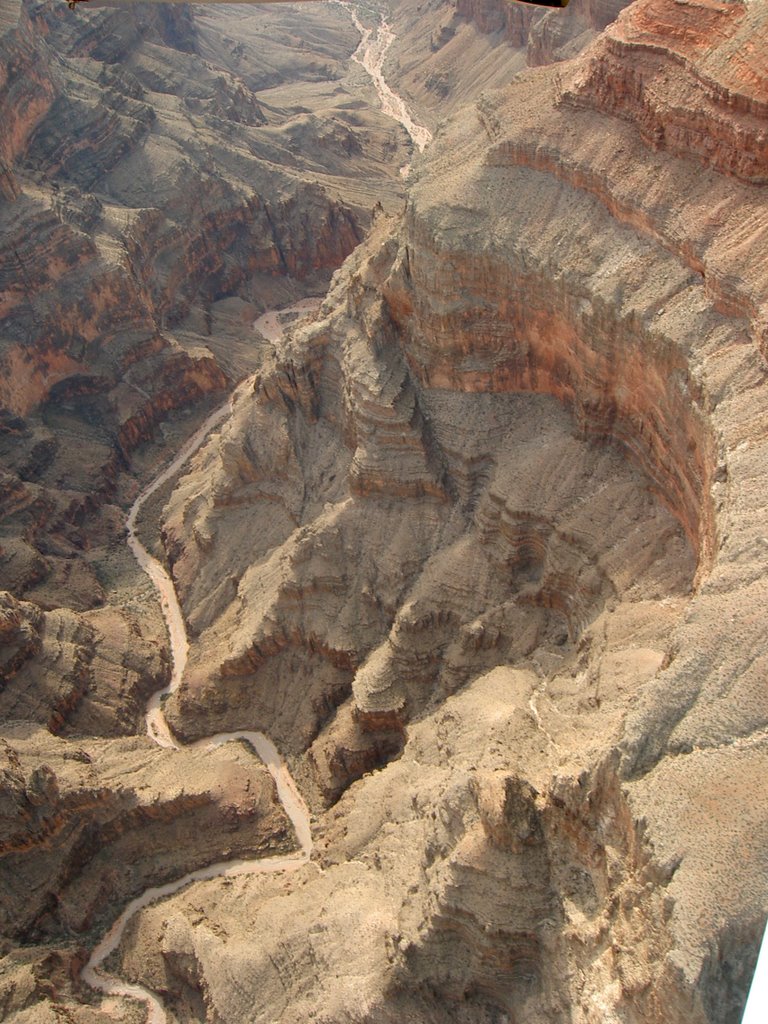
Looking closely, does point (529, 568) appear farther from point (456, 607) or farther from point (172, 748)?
point (172, 748)

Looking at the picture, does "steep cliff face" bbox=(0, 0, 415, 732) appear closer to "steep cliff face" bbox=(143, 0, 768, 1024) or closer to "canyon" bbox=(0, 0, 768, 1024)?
"canyon" bbox=(0, 0, 768, 1024)

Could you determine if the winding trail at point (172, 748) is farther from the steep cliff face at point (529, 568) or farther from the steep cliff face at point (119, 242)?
the steep cliff face at point (119, 242)

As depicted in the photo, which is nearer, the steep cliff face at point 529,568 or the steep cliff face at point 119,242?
the steep cliff face at point 529,568

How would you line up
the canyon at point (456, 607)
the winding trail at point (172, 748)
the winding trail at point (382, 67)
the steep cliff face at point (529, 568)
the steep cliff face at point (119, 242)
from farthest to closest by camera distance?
1. the winding trail at point (382, 67)
2. the steep cliff face at point (119, 242)
3. the winding trail at point (172, 748)
4. the canyon at point (456, 607)
5. the steep cliff face at point (529, 568)

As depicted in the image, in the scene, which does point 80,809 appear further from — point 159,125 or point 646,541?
point 159,125

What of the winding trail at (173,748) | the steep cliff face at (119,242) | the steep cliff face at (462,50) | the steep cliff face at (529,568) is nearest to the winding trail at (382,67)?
the steep cliff face at (462,50)

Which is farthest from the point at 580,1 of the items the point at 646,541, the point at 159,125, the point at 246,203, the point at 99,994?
the point at 99,994
